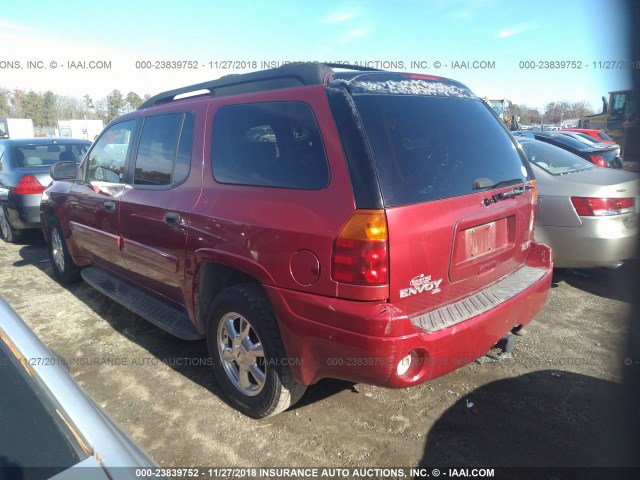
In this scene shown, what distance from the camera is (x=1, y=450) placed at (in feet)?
4.05

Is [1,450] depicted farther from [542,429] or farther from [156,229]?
[542,429]

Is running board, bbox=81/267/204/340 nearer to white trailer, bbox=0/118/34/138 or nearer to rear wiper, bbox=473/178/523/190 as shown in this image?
rear wiper, bbox=473/178/523/190

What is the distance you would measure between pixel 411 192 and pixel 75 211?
12.5 feet

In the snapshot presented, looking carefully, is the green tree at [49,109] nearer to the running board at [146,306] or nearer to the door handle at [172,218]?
the running board at [146,306]

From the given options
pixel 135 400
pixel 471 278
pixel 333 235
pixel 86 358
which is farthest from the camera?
pixel 86 358

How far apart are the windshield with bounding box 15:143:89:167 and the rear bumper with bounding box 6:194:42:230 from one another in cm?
68

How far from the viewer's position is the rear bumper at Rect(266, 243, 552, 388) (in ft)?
6.79

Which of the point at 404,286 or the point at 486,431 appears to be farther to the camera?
the point at 486,431

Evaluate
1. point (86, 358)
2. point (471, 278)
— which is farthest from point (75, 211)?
point (471, 278)

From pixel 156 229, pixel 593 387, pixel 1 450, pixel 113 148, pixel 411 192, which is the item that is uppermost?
pixel 113 148

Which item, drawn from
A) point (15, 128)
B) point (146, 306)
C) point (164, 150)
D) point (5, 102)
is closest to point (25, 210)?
point (146, 306)

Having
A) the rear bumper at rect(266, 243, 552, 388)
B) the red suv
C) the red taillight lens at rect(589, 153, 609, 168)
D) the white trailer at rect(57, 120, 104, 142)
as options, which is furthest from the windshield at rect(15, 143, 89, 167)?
the white trailer at rect(57, 120, 104, 142)

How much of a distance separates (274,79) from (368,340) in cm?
161

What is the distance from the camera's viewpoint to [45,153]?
24.2 ft
